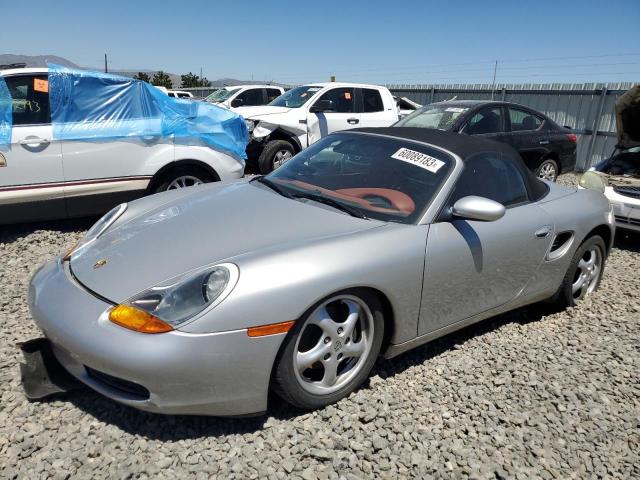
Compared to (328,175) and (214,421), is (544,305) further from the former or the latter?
(214,421)

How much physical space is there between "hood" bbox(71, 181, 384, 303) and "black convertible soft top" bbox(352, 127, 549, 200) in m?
0.87

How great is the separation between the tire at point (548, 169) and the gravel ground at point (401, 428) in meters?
5.71

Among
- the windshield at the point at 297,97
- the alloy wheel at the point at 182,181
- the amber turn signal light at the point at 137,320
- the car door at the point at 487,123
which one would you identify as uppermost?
the windshield at the point at 297,97

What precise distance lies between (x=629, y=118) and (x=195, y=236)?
5.62 meters

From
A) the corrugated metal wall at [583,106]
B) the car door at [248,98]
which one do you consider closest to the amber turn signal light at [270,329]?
the corrugated metal wall at [583,106]

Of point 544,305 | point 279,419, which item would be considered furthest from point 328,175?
point 544,305

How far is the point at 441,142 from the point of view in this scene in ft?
10.7

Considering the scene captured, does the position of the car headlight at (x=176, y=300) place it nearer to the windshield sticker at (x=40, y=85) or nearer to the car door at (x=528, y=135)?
the windshield sticker at (x=40, y=85)

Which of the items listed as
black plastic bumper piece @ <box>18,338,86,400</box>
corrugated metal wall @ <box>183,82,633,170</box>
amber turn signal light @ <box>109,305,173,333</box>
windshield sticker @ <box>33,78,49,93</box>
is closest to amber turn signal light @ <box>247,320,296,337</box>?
amber turn signal light @ <box>109,305,173,333</box>

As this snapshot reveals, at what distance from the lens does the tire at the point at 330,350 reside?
7.60 ft

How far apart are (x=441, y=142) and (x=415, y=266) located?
1.03 metres

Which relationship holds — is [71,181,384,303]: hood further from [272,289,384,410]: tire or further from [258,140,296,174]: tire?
[258,140,296,174]: tire

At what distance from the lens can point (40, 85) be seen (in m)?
4.89

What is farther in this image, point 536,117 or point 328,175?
point 536,117
